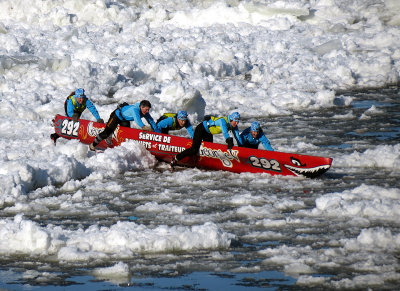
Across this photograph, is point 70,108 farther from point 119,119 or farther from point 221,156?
point 221,156

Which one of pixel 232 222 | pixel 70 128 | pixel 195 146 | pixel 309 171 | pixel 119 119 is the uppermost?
pixel 119 119

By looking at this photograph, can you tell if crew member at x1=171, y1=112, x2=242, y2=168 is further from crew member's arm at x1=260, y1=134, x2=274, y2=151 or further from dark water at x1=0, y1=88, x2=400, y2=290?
crew member's arm at x1=260, y1=134, x2=274, y2=151

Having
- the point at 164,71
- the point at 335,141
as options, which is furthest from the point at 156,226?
the point at 164,71

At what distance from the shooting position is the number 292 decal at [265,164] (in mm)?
12852

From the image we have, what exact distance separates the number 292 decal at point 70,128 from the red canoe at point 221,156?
0.87 feet

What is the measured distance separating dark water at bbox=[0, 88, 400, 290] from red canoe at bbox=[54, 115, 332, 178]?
232 mm

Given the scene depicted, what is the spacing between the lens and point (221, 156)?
1338cm

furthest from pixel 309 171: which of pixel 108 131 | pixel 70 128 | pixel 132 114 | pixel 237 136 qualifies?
pixel 70 128

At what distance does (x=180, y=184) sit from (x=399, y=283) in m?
5.89

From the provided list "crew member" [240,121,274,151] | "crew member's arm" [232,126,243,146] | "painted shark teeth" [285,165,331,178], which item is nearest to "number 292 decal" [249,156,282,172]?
"painted shark teeth" [285,165,331,178]

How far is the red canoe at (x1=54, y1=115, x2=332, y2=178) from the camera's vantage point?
12.6 m

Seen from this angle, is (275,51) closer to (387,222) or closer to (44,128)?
(44,128)

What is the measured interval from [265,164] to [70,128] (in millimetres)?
5116

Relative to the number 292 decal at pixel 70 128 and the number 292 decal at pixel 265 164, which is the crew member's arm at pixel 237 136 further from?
the number 292 decal at pixel 70 128
